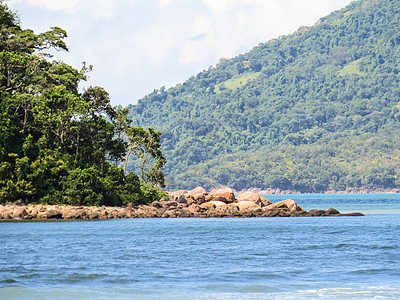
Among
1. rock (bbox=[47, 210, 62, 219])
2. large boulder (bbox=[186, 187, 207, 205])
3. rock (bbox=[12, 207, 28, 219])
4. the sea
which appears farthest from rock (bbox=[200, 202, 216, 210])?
the sea

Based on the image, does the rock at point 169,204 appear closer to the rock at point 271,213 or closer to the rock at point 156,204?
the rock at point 156,204

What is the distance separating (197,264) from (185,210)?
40882 millimetres

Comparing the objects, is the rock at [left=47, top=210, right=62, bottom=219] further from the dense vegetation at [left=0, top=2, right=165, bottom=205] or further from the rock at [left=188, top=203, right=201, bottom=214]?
the rock at [left=188, top=203, right=201, bottom=214]

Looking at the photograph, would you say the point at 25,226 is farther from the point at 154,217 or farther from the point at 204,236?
the point at 154,217

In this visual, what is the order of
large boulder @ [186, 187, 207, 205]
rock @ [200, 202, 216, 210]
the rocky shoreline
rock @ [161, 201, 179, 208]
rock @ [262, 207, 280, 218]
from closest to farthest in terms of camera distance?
the rocky shoreline < rock @ [262, 207, 280, 218] < rock @ [200, 202, 216, 210] < rock @ [161, 201, 179, 208] < large boulder @ [186, 187, 207, 205]

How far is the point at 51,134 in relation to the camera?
211 feet

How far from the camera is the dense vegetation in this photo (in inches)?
2345

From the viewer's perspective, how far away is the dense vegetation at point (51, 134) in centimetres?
5956

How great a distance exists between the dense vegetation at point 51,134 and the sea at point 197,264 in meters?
14.4

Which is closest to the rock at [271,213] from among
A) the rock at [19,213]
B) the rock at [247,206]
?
the rock at [247,206]

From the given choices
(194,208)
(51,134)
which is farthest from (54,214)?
(194,208)

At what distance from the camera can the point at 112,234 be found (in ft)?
141

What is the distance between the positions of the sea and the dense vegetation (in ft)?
47.3

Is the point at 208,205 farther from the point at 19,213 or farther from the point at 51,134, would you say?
the point at 19,213
